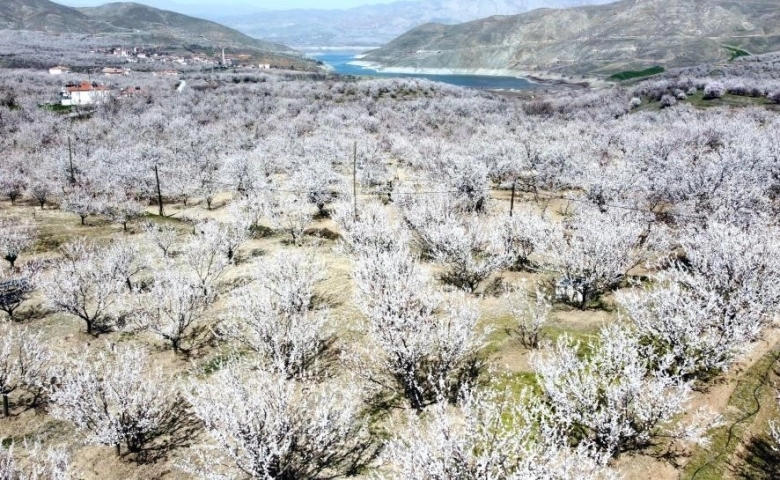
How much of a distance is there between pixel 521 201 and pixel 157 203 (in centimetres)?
3012

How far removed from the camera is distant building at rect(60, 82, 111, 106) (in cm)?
7544

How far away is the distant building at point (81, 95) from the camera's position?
75.4m

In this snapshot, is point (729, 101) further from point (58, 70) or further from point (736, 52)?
point (58, 70)

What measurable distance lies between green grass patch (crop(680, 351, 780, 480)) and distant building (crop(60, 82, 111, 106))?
87.3 meters

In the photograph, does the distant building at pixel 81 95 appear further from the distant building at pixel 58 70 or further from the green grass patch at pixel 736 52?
the green grass patch at pixel 736 52

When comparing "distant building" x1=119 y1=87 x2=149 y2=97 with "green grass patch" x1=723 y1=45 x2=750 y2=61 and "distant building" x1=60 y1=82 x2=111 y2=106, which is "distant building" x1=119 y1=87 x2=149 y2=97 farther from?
"green grass patch" x1=723 y1=45 x2=750 y2=61

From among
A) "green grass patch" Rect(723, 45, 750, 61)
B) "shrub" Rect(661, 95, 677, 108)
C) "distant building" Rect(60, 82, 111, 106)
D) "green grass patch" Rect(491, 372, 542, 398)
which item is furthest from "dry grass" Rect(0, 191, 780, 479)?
"green grass patch" Rect(723, 45, 750, 61)

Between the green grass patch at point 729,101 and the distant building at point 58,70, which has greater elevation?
the distant building at point 58,70

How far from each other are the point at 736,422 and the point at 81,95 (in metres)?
93.5

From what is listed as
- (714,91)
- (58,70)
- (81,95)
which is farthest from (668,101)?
(58,70)

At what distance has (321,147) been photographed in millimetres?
47562

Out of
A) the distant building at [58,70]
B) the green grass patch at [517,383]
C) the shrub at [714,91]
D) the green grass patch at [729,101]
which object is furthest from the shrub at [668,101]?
the distant building at [58,70]

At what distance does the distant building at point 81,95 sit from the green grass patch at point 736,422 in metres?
87.3

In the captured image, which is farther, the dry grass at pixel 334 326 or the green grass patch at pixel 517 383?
the green grass patch at pixel 517 383
